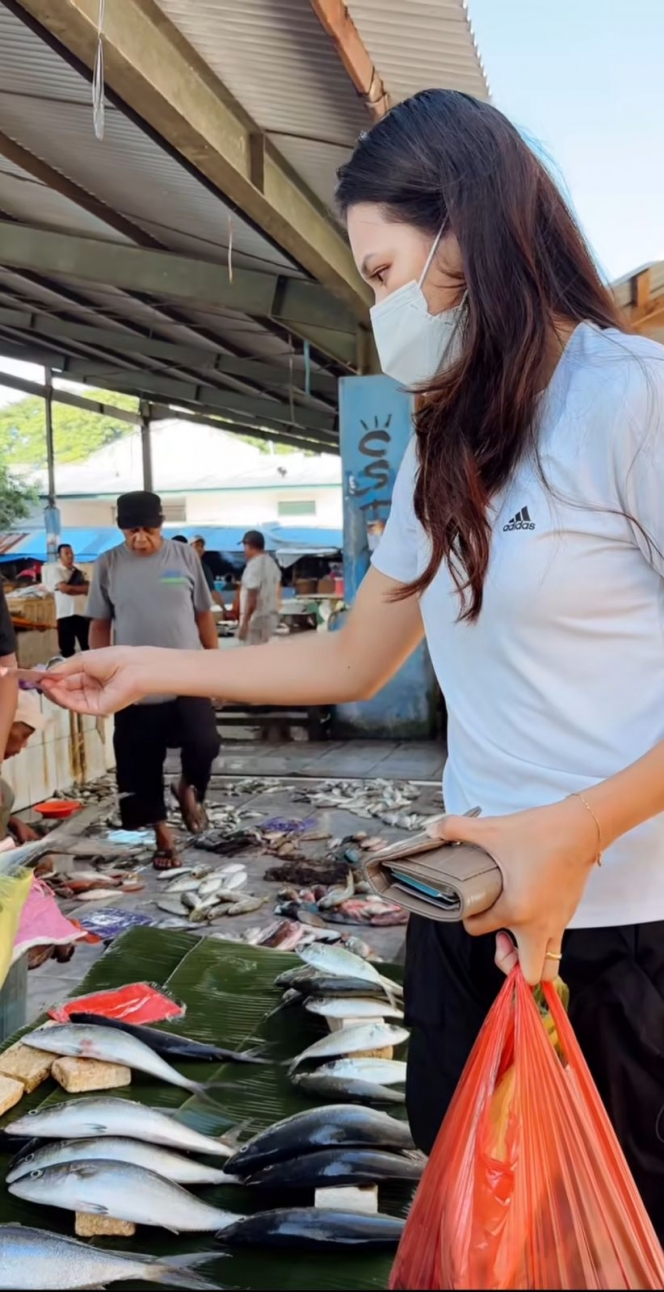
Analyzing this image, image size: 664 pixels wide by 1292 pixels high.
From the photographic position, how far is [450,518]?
135 cm

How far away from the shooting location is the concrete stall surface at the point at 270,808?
5.00 metres

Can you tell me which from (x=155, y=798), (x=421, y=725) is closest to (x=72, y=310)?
(x=421, y=725)

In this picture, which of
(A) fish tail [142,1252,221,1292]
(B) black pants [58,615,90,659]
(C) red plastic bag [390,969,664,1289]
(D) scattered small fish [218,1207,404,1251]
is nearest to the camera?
(C) red plastic bag [390,969,664,1289]

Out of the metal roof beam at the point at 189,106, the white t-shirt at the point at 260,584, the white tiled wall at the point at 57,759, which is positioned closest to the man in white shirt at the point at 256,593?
the white t-shirt at the point at 260,584

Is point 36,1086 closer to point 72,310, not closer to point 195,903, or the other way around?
point 195,903

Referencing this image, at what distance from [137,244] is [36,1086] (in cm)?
831

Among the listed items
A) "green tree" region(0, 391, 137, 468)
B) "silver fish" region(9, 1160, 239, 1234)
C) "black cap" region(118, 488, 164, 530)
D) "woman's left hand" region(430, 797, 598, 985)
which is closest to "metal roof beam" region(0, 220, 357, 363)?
"black cap" region(118, 488, 164, 530)

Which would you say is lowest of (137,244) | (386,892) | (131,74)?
(386,892)

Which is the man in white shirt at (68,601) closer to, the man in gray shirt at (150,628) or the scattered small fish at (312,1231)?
the man in gray shirt at (150,628)

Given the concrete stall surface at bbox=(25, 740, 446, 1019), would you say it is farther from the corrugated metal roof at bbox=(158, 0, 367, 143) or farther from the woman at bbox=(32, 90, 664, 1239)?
the corrugated metal roof at bbox=(158, 0, 367, 143)

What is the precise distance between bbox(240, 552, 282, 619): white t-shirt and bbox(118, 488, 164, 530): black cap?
5294 millimetres

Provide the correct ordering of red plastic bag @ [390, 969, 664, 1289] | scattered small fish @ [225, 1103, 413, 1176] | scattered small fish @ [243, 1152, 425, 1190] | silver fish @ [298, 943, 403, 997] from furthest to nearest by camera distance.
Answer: silver fish @ [298, 943, 403, 997], scattered small fish @ [225, 1103, 413, 1176], scattered small fish @ [243, 1152, 425, 1190], red plastic bag @ [390, 969, 664, 1289]

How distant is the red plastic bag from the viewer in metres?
1.00

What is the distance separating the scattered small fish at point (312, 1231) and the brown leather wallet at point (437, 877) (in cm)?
135
